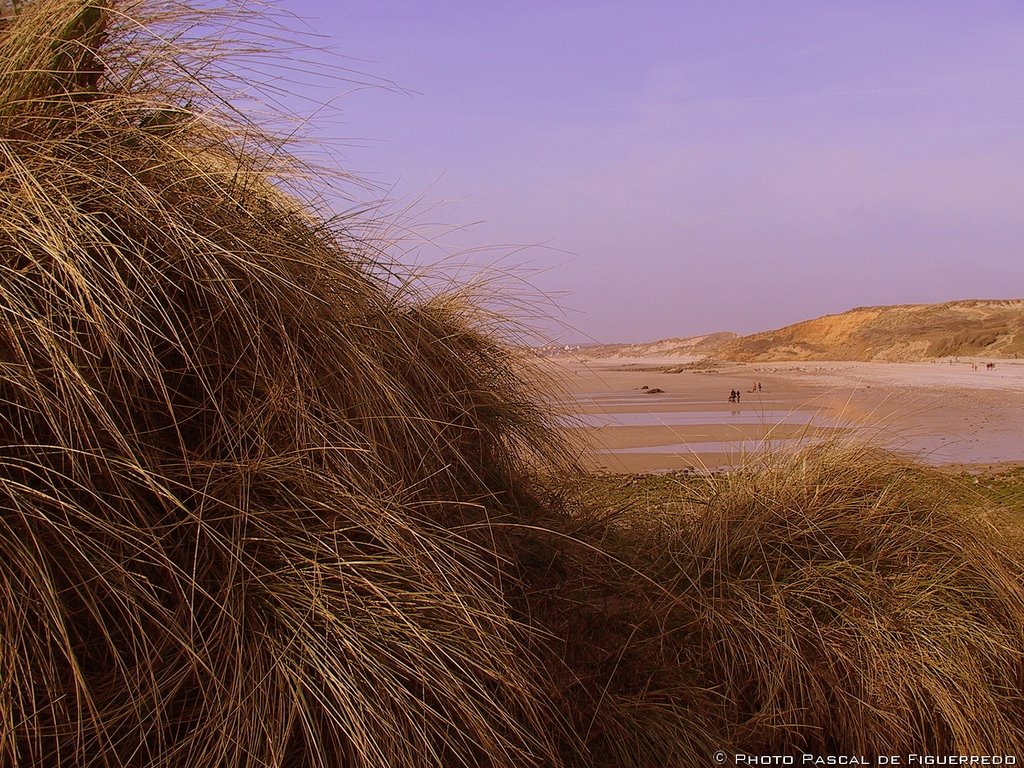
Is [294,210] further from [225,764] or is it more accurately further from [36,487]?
[225,764]

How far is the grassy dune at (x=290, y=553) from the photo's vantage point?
189 centimetres

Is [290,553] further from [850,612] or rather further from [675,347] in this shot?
[675,347]

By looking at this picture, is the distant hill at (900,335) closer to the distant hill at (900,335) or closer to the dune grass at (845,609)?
the distant hill at (900,335)

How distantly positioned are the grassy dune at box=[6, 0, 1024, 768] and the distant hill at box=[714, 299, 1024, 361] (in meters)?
38.6

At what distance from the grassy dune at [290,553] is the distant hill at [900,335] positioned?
1519 inches

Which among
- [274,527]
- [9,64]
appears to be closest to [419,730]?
[274,527]

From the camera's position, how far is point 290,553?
2.10 metres

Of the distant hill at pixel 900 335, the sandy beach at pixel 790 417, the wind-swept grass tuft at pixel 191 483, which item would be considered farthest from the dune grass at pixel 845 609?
the distant hill at pixel 900 335

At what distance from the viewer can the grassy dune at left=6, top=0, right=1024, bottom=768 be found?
189 cm

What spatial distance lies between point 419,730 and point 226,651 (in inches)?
19.0

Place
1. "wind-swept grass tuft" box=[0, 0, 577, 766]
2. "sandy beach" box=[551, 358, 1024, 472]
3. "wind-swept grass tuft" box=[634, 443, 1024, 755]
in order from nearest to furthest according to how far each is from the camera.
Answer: "wind-swept grass tuft" box=[0, 0, 577, 766], "wind-swept grass tuft" box=[634, 443, 1024, 755], "sandy beach" box=[551, 358, 1024, 472]

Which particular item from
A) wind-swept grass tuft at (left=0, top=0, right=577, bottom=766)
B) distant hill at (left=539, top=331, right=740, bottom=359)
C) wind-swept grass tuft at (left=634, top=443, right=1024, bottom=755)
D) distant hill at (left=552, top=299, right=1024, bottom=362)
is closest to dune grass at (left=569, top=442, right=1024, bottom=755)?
wind-swept grass tuft at (left=634, top=443, right=1024, bottom=755)

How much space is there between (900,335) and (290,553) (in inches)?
1928

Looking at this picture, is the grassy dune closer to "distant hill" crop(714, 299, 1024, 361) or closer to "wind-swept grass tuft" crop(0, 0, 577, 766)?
"wind-swept grass tuft" crop(0, 0, 577, 766)
